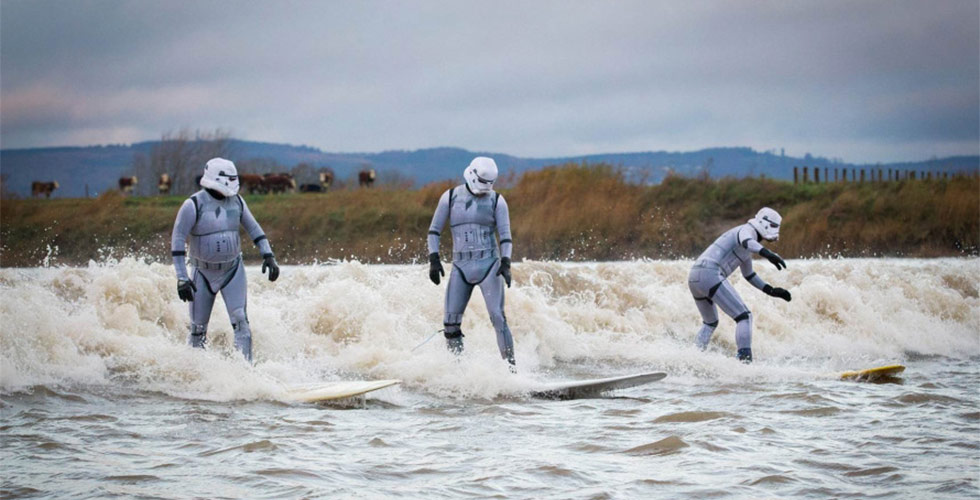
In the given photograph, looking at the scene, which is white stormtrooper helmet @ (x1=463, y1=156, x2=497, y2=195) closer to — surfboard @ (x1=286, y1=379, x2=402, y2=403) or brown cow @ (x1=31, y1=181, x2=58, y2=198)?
surfboard @ (x1=286, y1=379, x2=402, y2=403)

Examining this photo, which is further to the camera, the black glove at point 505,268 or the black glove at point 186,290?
the black glove at point 505,268

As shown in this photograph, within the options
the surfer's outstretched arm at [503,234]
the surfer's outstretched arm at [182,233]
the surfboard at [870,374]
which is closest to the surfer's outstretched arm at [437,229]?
the surfer's outstretched arm at [503,234]

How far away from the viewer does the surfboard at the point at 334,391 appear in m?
8.83

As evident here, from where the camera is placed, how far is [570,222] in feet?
104

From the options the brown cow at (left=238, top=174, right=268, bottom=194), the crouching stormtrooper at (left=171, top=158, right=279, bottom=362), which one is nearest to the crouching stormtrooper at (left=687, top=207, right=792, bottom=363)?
the crouching stormtrooper at (left=171, top=158, right=279, bottom=362)

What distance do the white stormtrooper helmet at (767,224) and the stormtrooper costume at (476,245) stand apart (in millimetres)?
2740

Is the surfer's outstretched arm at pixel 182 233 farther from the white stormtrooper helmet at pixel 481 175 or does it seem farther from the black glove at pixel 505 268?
the black glove at pixel 505 268

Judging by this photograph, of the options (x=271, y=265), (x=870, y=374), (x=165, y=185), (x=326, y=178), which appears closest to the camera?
(x=271, y=265)

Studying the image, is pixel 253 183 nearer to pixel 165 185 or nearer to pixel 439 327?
pixel 165 185

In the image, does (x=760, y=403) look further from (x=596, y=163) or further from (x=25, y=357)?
(x=596, y=163)

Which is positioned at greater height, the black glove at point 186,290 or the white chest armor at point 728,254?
the white chest armor at point 728,254

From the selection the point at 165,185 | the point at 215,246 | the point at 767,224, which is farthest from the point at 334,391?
the point at 165,185

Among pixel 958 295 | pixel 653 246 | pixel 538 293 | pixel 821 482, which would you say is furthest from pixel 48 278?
pixel 653 246

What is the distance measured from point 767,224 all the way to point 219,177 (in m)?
5.45
